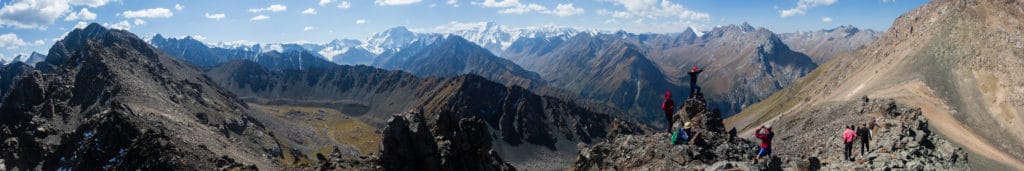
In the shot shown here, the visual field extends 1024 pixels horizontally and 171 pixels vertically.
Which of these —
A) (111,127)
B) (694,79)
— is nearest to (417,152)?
(694,79)

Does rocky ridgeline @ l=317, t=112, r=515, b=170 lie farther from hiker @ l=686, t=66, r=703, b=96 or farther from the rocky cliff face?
hiker @ l=686, t=66, r=703, b=96

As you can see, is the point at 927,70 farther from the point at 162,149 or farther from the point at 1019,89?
the point at 162,149

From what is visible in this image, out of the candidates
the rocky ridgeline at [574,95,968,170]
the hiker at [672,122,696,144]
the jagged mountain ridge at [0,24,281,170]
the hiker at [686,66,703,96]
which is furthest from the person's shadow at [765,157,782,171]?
the jagged mountain ridge at [0,24,281,170]

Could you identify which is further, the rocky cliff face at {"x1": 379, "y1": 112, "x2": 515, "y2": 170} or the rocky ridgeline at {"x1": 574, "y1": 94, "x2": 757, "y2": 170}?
the rocky cliff face at {"x1": 379, "y1": 112, "x2": 515, "y2": 170}

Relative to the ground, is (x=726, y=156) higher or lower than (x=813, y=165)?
higher

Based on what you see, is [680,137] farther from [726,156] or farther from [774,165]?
[774,165]

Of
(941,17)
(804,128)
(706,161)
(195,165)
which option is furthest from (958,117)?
(195,165)
